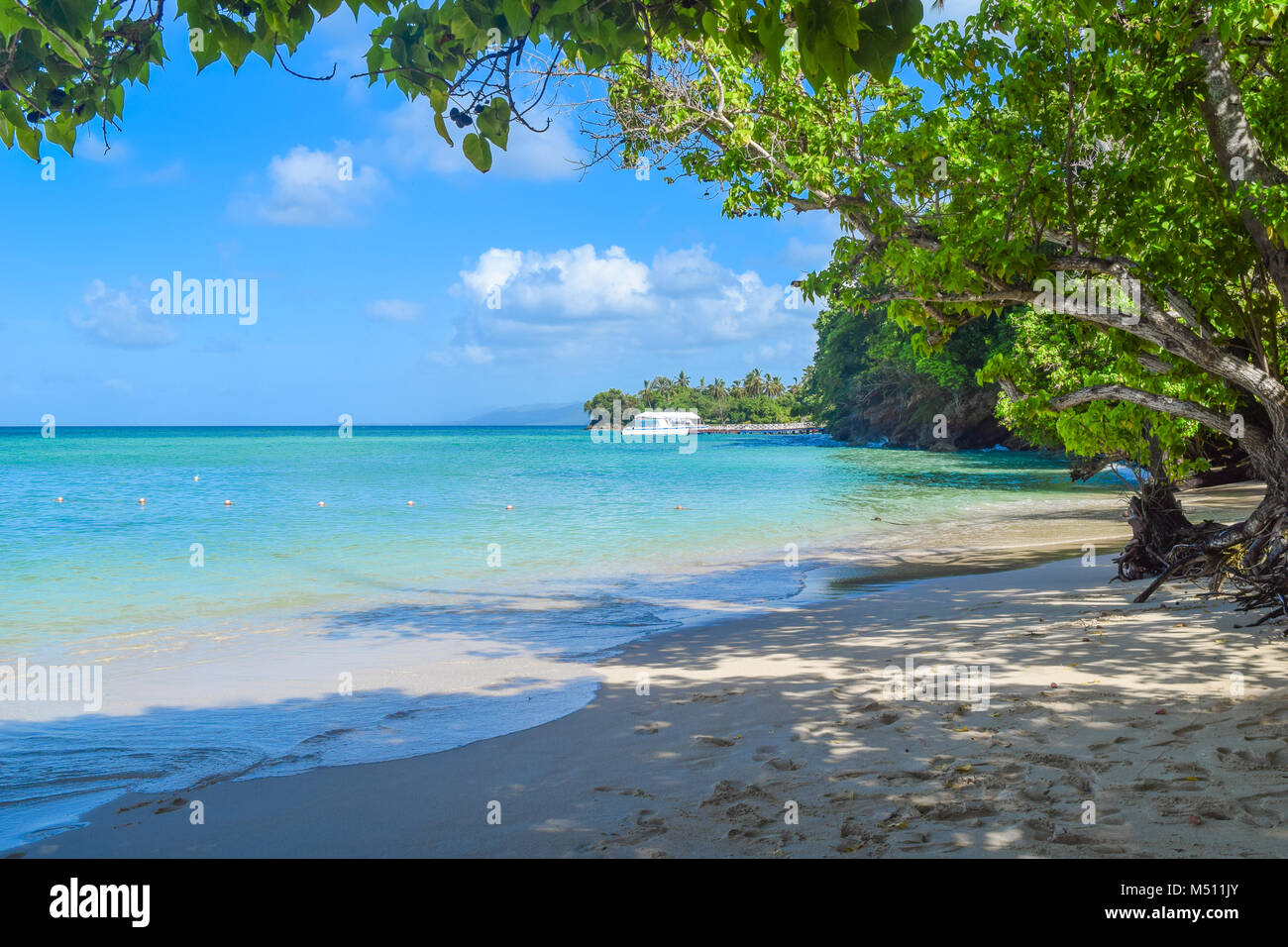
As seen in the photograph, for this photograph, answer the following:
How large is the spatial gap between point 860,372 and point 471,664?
67539 mm

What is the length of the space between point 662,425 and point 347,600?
128703 millimetres

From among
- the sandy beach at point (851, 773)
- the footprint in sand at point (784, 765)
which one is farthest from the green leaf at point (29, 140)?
the footprint in sand at point (784, 765)

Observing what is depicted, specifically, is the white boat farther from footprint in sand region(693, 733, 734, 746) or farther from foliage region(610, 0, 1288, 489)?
footprint in sand region(693, 733, 734, 746)

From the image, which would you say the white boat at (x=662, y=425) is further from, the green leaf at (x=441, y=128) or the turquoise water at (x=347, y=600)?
the green leaf at (x=441, y=128)

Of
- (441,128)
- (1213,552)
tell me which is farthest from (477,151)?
(1213,552)

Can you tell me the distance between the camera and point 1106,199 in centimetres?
835

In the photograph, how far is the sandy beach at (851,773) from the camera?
13.5 feet

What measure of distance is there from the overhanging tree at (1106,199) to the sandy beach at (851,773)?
2.24 meters

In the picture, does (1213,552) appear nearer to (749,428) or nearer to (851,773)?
(851,773)

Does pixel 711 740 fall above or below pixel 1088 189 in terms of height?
below

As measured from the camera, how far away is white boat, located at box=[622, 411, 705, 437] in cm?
13762

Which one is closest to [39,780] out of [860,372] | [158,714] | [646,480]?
[158,714]

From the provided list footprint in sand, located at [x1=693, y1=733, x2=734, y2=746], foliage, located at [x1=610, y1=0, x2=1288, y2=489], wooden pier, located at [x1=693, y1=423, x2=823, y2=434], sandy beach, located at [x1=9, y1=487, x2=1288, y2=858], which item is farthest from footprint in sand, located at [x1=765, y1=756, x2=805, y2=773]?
wooden pier, located at [x1=693, y1=423, x2=823, y2=434]
